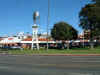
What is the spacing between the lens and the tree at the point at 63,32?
50812 mm

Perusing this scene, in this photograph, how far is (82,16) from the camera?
45219 mm

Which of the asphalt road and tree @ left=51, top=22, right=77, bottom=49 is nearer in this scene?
the asphalt road

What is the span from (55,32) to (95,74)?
149ft

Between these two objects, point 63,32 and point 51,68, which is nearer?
point 51,68

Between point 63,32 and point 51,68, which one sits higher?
point 63,32

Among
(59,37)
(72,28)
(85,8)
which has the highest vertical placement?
(85,8)

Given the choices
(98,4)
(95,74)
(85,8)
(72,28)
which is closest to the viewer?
(95,74)

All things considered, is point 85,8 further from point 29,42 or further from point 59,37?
point 29,42

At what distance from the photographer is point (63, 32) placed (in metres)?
50.5

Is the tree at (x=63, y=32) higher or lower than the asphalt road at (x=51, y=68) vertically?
higher

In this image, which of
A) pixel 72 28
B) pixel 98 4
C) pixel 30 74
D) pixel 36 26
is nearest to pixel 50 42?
pixel 72 28

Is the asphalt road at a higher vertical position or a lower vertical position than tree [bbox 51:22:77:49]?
lower

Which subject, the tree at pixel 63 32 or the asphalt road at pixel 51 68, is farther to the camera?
the tree at pixel 63 32

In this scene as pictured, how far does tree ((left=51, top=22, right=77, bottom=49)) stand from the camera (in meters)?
50.8
